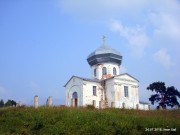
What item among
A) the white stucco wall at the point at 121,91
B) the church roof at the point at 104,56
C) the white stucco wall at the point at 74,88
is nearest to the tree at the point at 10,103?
the white stucco wall at the point at 74,88

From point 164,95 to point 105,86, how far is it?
1210 centimetres

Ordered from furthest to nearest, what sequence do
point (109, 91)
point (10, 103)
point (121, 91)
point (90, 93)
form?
point (10, 103), point (109, 91), point (121, 91), point (90, 93)

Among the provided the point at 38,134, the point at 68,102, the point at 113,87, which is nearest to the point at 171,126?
the point at 38,134

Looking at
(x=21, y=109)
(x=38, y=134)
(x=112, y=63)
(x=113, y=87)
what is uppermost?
(x=112, y=63)

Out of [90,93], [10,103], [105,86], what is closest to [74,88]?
[90,93]

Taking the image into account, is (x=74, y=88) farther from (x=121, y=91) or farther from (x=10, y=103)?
(x=10, y=103)

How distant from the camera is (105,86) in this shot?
125 feet

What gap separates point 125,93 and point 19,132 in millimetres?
24134

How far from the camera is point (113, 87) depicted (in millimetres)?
36562

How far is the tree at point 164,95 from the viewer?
142ft

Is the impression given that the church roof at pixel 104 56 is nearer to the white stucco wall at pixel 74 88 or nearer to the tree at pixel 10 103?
the white stucco wall at pixel 74 88


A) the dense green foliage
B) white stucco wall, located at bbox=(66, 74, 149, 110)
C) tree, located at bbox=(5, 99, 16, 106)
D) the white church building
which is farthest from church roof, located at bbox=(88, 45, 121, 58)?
the dense green foliage

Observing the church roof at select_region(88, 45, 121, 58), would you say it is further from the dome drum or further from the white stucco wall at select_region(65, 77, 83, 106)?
the white stucco wall at select_region(65, 77, 83, 106)

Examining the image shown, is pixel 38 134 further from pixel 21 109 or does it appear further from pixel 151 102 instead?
pixel 151 102
